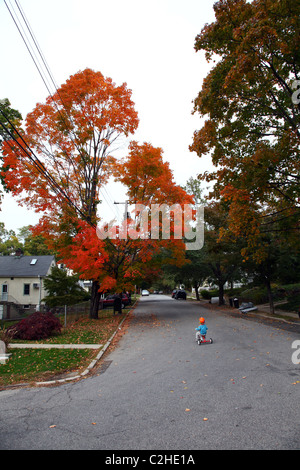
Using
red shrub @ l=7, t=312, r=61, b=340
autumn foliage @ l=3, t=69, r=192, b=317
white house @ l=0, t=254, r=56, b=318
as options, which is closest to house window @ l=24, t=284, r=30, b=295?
white house @ l=0, t=254, r=56, b=318

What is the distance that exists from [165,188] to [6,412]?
14171mm

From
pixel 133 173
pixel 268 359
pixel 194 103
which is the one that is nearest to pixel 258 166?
pixel 194 103

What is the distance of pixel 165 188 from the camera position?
17.5 m

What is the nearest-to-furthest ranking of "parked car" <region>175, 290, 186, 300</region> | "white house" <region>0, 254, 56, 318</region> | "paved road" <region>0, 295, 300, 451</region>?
"paved road" <region>0, 295, 300, 451</region>, "white house" <region>0, 254, 56, 318</region>, "parked car" <region>175, 290, 186, 300</region>

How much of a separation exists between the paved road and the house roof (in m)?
29.9

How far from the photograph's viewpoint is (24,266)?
3662 cm

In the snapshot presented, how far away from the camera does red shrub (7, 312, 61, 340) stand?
1144cm

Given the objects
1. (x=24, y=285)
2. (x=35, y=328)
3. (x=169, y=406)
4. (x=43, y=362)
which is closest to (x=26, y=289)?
(x=24, y=285)

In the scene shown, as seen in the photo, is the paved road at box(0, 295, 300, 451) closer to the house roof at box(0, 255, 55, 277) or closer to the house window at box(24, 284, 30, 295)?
the house window at box(24, 284, 30, 295)

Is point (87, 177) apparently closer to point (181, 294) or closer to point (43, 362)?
point (43, 362)

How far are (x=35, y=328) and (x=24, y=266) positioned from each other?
27.4 metres

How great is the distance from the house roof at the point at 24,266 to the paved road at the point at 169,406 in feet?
98.0

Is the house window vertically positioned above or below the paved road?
below

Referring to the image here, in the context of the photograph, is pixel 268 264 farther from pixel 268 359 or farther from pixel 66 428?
pixel 66 428
